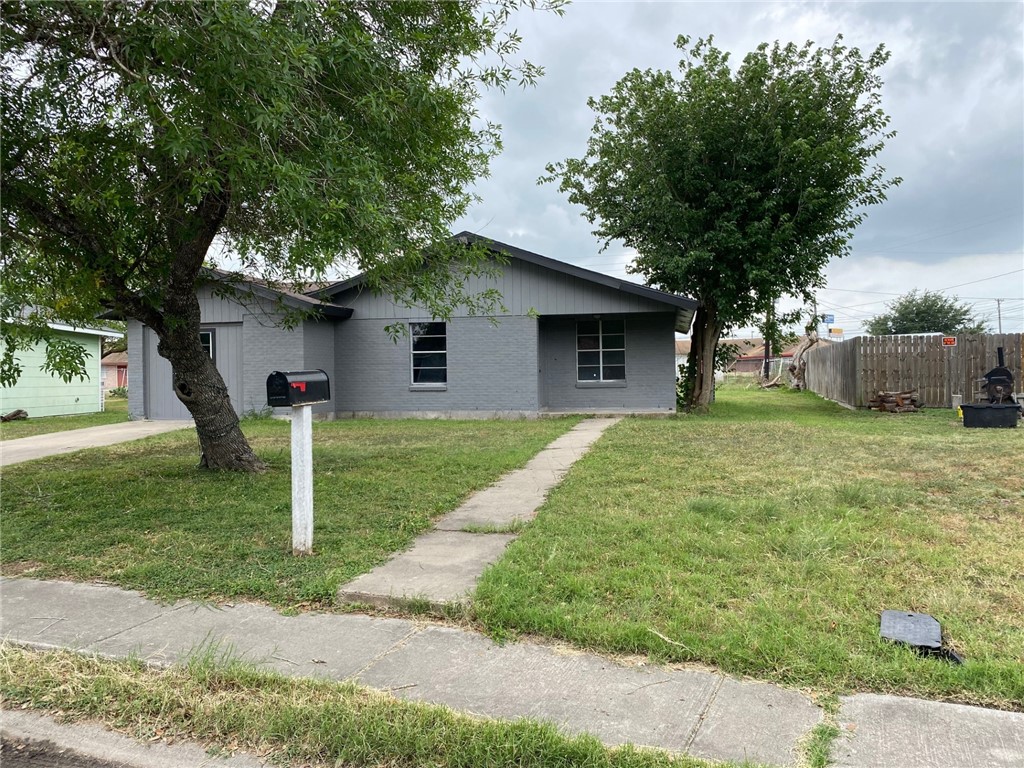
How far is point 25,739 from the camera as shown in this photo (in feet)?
9.16

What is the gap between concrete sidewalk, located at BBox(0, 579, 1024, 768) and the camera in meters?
2.55

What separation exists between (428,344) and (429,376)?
83 centimetres

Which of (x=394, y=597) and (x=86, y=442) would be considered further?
(x=86, y=442)

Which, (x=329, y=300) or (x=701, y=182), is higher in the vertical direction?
(x=701, y=182)

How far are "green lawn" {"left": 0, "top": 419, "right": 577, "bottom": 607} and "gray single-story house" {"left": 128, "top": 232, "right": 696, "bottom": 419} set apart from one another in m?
5.48

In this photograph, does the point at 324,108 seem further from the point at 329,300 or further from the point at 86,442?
the point at 329,300

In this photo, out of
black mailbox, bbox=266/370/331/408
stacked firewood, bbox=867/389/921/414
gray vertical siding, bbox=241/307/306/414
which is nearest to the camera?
black mailbox, bbox=266/370/331/408

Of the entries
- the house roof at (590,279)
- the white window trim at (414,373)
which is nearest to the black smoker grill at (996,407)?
the house roof at (590,279)

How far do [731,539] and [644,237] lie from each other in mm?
13827

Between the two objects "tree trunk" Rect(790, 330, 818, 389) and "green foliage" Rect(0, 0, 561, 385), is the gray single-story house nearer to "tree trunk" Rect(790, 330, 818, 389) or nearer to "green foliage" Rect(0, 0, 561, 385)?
"green foliage" Rect(0, 0, 561, 385)

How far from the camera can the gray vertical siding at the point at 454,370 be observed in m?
16.8

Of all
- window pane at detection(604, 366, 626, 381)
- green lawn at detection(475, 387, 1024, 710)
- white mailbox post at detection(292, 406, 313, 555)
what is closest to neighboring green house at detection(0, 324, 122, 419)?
window pane at detection(604, 366, 626, 381)

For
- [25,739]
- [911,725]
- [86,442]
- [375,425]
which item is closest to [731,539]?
[911,725]

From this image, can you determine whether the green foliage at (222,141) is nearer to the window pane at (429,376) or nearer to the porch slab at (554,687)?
the porch slab at (554,687)
